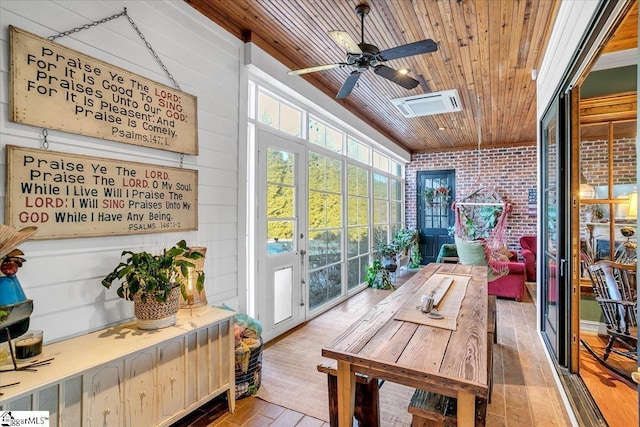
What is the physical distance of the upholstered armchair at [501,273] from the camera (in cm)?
457

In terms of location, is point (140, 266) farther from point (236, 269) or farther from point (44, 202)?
point (236, 269)

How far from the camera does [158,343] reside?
164 centimetres

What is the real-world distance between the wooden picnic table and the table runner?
38mm

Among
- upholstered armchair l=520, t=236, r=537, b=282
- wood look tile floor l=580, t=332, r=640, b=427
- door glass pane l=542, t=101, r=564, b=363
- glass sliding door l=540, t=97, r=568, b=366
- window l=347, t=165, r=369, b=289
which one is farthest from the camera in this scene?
upholstered armchair l=520, t=236, r=537, b=282

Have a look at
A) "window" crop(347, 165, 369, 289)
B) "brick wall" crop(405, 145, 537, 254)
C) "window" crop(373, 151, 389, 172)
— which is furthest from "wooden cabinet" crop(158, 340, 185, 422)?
"brick wall" crop(405, 145, 537, 254)

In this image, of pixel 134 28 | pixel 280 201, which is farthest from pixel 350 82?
pixel 134 28

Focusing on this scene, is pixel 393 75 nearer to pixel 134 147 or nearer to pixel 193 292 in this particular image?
pixel 134 147

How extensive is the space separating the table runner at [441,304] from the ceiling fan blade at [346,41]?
68.5 inches

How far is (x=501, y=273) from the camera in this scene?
455 cm

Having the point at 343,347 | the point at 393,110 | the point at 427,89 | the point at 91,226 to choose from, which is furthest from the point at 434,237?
the point at 91,226

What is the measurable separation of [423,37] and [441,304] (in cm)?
219

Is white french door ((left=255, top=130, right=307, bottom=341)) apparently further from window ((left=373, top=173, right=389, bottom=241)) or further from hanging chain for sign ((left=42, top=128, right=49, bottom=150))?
window ((left=373, top=173, right=389, bottom=241))

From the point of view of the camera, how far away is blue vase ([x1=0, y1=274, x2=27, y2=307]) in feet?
4.21

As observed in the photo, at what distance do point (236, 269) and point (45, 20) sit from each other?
1.94 metres
